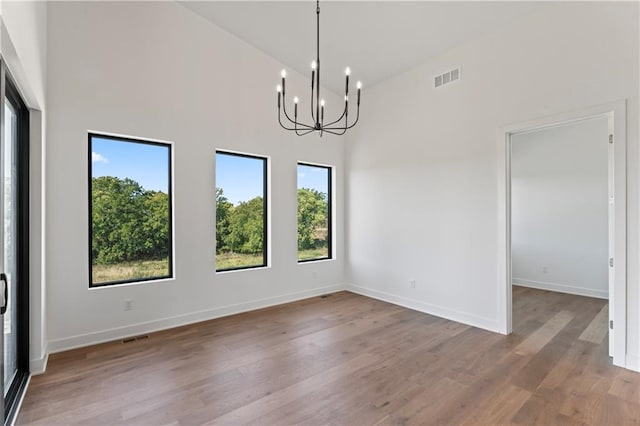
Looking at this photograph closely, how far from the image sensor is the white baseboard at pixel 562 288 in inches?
208

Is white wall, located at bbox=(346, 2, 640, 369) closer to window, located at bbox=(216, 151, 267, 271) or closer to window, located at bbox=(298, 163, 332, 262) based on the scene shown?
window, located at bbox=(298, 163, 332, 262)

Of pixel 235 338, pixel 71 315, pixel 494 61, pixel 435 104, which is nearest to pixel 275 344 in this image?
pixel 235 338

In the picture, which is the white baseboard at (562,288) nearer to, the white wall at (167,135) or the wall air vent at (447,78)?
the white wall at (167,135)

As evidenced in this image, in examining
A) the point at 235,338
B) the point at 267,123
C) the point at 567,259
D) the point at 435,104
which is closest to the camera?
the point at 235,338

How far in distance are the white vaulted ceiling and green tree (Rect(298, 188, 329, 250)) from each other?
2.13 meters

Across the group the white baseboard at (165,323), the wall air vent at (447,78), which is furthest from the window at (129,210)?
the wall air vent at (447,78)

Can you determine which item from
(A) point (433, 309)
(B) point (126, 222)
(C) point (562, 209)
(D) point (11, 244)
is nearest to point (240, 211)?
(B) point (126, 222)

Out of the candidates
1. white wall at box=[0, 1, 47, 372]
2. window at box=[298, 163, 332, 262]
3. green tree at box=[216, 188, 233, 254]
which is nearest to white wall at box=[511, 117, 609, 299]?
window at box=[298, 163, 332, 262]

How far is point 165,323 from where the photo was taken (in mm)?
3914

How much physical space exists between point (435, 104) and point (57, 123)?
15.0ft

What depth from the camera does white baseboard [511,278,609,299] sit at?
5.29m

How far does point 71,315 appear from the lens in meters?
3.36

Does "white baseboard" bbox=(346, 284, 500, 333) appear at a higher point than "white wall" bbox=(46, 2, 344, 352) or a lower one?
lower

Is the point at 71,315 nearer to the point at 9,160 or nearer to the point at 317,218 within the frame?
the point at 9,160
